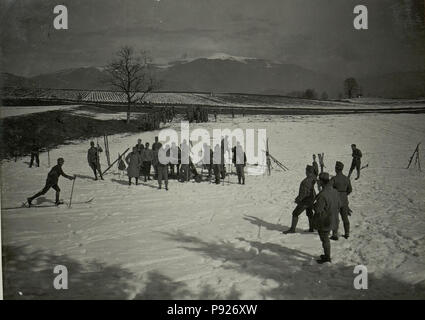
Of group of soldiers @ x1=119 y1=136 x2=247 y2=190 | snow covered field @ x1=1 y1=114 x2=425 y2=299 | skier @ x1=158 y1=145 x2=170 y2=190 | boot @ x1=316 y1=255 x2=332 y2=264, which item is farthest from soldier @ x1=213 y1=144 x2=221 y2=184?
boot @ x1=316 y1=255 x2=332 y2=264

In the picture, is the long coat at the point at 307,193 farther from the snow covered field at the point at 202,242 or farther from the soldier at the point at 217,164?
the soldier at the point at 217,164

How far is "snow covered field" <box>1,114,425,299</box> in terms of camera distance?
22.4 ft

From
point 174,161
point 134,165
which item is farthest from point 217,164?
point 134,165

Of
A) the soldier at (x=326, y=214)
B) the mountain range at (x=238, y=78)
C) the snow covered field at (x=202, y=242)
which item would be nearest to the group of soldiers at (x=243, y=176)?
the soldier at (x=326, y=214)

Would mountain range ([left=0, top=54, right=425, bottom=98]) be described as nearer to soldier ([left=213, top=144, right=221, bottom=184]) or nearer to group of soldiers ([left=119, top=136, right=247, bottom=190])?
group of soldiers ([left=119, top=136, right=247, bottom=190])

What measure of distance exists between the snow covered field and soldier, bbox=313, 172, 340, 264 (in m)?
0.42

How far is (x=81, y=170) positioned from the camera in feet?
54.6

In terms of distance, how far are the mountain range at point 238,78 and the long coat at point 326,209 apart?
907 centimetres

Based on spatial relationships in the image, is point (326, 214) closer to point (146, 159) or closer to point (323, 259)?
point (323, 259)

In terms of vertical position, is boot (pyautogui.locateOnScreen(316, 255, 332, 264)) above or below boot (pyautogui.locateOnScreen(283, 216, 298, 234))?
below

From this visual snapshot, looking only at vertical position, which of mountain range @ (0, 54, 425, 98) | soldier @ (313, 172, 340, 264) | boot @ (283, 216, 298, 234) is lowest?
boot @ (283, 216, 298, 234)

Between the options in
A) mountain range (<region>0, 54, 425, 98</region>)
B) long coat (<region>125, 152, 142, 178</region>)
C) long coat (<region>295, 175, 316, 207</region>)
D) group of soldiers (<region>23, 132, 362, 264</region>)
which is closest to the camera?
group of soldiers (<region>23, 132, 362, 264</region>)

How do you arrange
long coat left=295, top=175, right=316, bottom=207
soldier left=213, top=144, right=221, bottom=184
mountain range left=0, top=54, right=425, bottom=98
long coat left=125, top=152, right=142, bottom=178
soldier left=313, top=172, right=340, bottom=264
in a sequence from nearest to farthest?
soldier left=313, top=172, right=340, bottom=264 < long coat left=295, top=175, right=316, bottom=207 < long coat left=125, top=152, right=142, bottom=178 < soldier left=213, top=144, right=221, bottom=184 < mountain range left=0, top=54, right=425, bottom=98

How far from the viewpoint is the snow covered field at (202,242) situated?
6840mm
